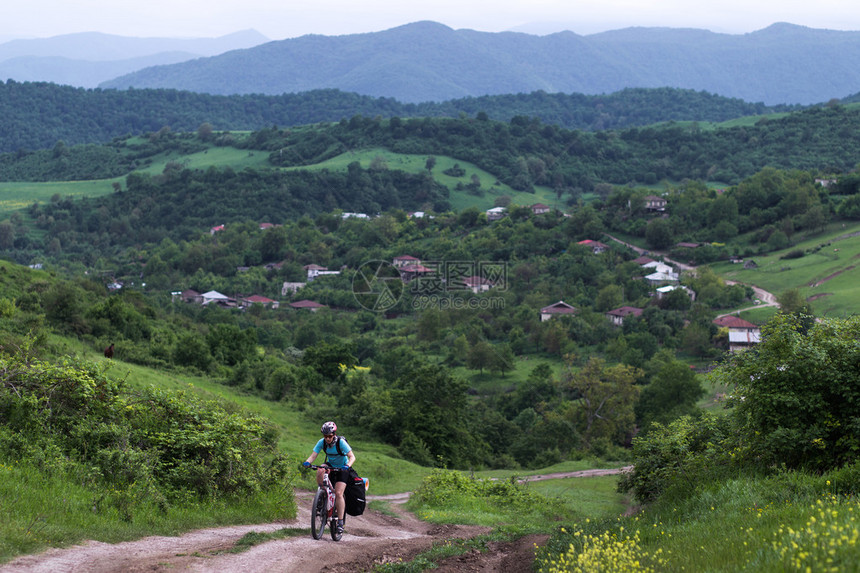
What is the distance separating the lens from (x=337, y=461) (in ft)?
28.2

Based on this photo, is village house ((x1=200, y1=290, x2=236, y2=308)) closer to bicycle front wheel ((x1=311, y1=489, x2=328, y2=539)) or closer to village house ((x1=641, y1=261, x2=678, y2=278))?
village house ((x1=641, y1=261, x2=678, y2=278))

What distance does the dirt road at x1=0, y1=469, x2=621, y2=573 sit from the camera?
249 inches

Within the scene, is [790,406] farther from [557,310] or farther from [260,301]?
[260,301]

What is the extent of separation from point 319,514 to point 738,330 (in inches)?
1659

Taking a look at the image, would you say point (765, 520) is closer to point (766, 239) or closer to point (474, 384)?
point (474, 384)

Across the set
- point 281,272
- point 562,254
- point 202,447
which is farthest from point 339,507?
point 281,272

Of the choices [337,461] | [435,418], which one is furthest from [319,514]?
[435,418]

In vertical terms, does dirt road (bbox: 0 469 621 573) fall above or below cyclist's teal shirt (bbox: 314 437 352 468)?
below

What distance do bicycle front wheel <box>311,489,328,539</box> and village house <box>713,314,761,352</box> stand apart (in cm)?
→ 3685

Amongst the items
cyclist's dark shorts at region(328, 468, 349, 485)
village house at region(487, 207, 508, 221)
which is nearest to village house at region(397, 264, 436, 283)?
village house at region(487, 207, 508, 221)

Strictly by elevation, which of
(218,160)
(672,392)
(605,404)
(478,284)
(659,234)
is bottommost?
(605,404)

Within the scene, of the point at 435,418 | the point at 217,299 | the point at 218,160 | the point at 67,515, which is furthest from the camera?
the point at 218,160

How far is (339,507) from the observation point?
27.7 ft

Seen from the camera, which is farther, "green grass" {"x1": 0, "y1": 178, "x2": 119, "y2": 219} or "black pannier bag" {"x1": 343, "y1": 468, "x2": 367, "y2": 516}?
"green grass" {"x1": 0, "y1": 178, "x2": 119, "y2": 219}
